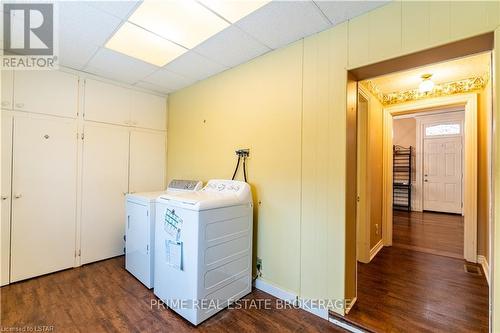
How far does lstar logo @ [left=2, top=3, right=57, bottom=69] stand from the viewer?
6.02ft

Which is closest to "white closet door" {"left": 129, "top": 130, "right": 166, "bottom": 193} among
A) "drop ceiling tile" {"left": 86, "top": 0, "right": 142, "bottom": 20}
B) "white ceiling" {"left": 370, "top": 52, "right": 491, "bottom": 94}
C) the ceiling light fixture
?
"drop ceiling tile" {"left": 86, "top": 0, "right": 142, "bottom": 20}

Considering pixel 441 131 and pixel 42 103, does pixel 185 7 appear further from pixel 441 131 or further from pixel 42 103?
pixel 441 131

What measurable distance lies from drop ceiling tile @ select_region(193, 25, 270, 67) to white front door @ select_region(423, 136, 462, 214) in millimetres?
6450

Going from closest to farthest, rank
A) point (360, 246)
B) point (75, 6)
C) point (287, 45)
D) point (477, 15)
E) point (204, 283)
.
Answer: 1. point (477, 15)
2. point (75, 6)
3. point (204, 283)
4. point (287, 45)
5. point (360, 246)

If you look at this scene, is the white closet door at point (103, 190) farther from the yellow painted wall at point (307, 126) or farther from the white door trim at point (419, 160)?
the white door trim at point (419, 160)

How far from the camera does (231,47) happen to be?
2.34 m

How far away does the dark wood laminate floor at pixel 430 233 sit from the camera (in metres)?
3.66

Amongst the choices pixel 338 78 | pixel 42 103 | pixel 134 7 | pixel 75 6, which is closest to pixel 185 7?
pixel 134 7

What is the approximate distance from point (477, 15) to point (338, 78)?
0.86 metres

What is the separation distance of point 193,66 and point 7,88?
6.43 feet

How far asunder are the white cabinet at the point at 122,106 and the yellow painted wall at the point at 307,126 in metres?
1.39

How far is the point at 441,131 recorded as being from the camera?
6352 millimetres

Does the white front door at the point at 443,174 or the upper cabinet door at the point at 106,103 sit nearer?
the upper cabinet door at the point at 106,103

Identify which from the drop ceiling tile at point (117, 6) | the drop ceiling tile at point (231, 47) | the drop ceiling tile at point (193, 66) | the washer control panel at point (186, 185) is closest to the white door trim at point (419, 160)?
the drop ceiling tile at point (231, 47)
